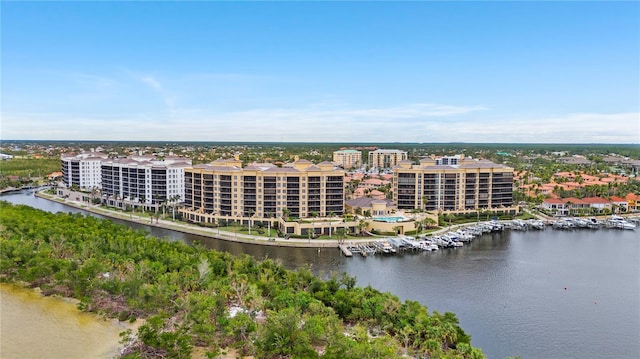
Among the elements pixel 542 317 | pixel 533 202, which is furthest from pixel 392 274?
pixel 533 202

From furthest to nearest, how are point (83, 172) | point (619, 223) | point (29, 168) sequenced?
point (29, 168) → point (83, 172) → point (619, 223)

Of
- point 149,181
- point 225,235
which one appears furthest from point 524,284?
point 149,181

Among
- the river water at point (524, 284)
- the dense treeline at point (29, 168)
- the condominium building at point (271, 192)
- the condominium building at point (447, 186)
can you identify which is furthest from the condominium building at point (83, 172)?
the condominium building at point (447, 186)

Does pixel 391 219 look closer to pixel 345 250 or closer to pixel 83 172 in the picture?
pixel 345 250

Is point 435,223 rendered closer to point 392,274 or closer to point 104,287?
point 392,274

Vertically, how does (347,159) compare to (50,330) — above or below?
above

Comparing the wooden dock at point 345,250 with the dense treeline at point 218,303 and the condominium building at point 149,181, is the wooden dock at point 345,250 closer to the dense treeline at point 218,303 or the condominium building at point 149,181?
the dense treeline at point 218,303

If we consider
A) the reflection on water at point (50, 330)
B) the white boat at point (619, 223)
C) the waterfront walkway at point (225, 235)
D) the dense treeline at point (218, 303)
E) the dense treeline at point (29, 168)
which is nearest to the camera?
the dense treeline at point (218, 303)
